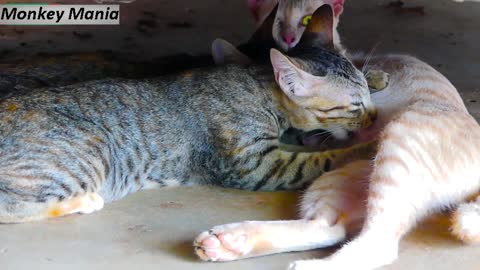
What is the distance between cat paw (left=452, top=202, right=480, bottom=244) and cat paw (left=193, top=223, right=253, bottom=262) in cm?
74

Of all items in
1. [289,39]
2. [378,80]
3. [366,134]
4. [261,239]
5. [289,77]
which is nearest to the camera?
[261,239]

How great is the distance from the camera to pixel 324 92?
3.20 metres

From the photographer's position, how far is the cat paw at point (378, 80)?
3479 mm

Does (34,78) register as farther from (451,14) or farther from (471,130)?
(451,14)

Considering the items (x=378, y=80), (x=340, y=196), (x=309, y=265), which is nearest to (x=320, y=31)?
(x=378, y=80)

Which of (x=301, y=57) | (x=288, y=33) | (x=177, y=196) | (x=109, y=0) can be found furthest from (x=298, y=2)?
(x=177, y=196)

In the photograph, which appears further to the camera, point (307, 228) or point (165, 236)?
point (165, 236)

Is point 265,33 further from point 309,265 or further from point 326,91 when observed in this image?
point 309,265

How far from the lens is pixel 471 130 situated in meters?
2.86

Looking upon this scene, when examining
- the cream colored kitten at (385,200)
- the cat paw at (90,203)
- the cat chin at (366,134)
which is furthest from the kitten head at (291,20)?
the cat paw at (90,203)

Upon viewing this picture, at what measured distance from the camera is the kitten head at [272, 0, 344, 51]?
4.11 meters

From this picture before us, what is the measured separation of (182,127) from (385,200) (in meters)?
1.02

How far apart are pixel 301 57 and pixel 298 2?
1008mm

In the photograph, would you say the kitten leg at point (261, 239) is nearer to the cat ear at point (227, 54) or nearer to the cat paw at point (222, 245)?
the cat paw at point (222, 245)
